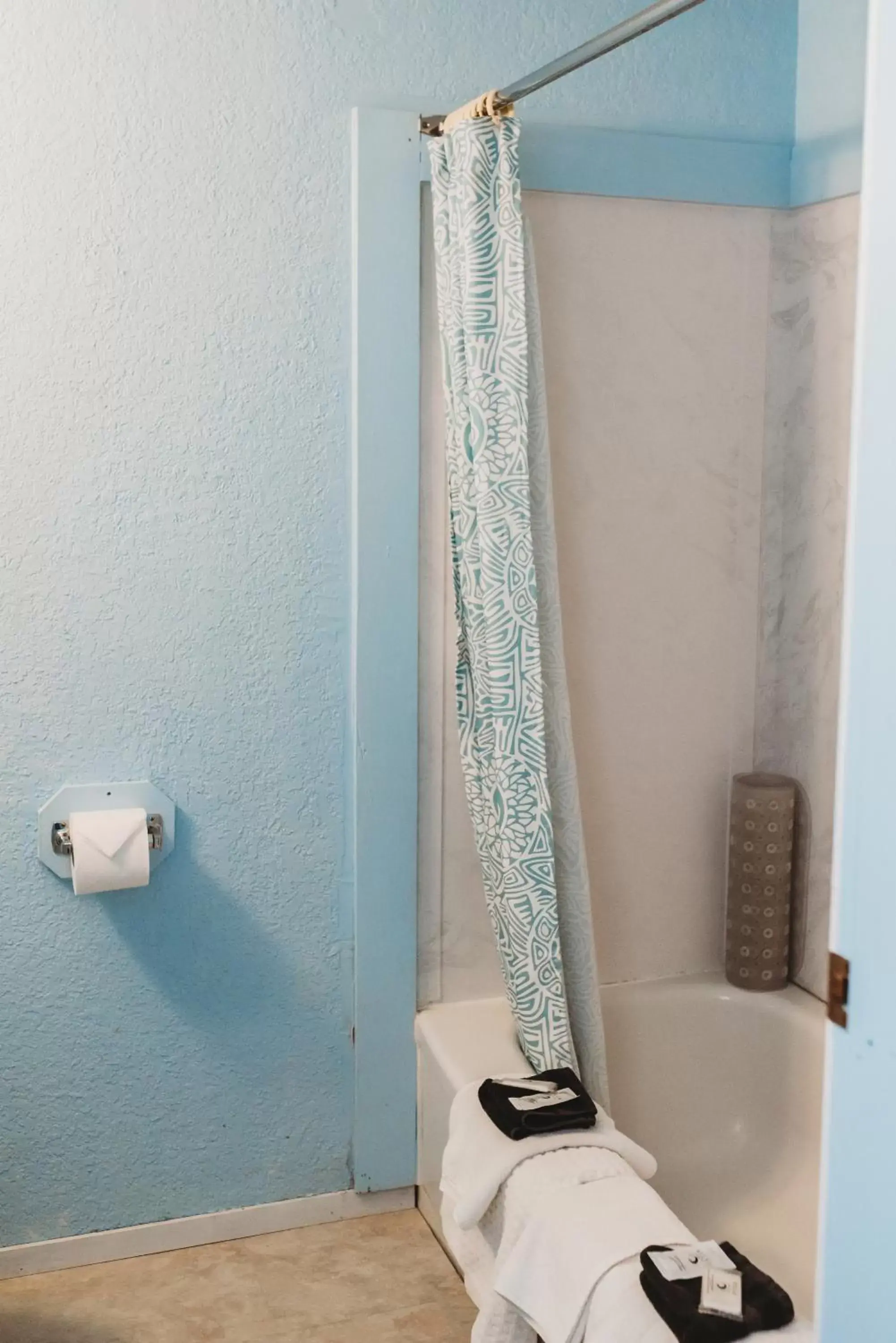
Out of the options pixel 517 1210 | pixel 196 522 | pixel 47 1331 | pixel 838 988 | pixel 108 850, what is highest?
pixel 196 522

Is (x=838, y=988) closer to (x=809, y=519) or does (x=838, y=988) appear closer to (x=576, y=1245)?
(x=576, y=1245)

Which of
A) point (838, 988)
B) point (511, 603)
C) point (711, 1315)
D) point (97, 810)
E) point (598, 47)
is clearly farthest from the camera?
point (97, 810)

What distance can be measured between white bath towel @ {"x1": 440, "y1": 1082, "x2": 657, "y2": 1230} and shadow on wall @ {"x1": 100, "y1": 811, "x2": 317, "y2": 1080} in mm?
423

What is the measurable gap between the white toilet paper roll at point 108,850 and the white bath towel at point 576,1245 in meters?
0.73

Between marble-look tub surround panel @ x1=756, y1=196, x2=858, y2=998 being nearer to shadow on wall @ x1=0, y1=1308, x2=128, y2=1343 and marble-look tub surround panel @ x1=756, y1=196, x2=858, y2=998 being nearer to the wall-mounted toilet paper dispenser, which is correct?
the wall-mounted toilet paper dispenser

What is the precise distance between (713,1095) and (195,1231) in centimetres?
89

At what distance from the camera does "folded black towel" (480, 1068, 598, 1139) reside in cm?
176

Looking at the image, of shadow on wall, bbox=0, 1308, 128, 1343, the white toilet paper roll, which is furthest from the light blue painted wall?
shadow on wall, bbox=0, 1308, 128, 1343

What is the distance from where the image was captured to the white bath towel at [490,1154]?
172 centimetres

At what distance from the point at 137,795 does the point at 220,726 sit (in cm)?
16

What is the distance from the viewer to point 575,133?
2.11 metres

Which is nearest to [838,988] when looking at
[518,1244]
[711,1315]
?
[711,1315]

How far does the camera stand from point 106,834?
1.93m

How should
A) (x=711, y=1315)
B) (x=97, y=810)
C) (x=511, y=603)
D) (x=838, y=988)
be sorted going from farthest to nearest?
(x=97, y=810) < (x=511, y=603) < (x=711, y=1315) < (x=838, y=988)
